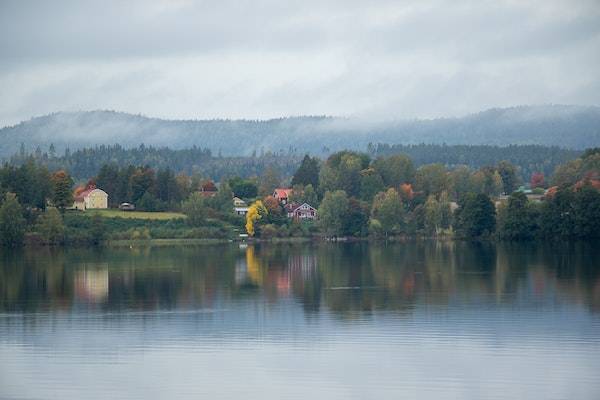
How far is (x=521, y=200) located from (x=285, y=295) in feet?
146

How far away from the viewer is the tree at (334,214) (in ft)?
307

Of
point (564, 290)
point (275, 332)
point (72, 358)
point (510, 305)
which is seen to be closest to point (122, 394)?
point (72, 358)

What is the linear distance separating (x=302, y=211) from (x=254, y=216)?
33.7ft

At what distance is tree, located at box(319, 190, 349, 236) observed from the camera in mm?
93562

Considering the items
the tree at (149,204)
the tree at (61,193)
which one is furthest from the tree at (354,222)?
the tree at (61,193)

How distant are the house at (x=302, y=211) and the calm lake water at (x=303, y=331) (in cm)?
4353

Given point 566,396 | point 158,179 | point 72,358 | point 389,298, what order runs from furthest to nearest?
point 158,179 → point 389,298 → point 72,358 → point 566,396

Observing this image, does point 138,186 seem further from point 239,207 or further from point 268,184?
point 268,184

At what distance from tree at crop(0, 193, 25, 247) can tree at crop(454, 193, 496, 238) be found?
3346 cm

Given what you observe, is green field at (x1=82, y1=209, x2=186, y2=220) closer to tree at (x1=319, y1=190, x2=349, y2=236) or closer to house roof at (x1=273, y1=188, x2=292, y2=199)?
tree at (x1=319, y1=190, x2=349, y2=236)

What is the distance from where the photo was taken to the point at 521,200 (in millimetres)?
84250

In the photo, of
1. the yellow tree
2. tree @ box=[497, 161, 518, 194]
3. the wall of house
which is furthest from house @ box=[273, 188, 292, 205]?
tree @ box=[497, 161, 518, 194]

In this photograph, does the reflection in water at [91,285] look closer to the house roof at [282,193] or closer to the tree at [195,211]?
the tree at [195,211]

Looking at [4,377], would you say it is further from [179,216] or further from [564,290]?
[179,216]
